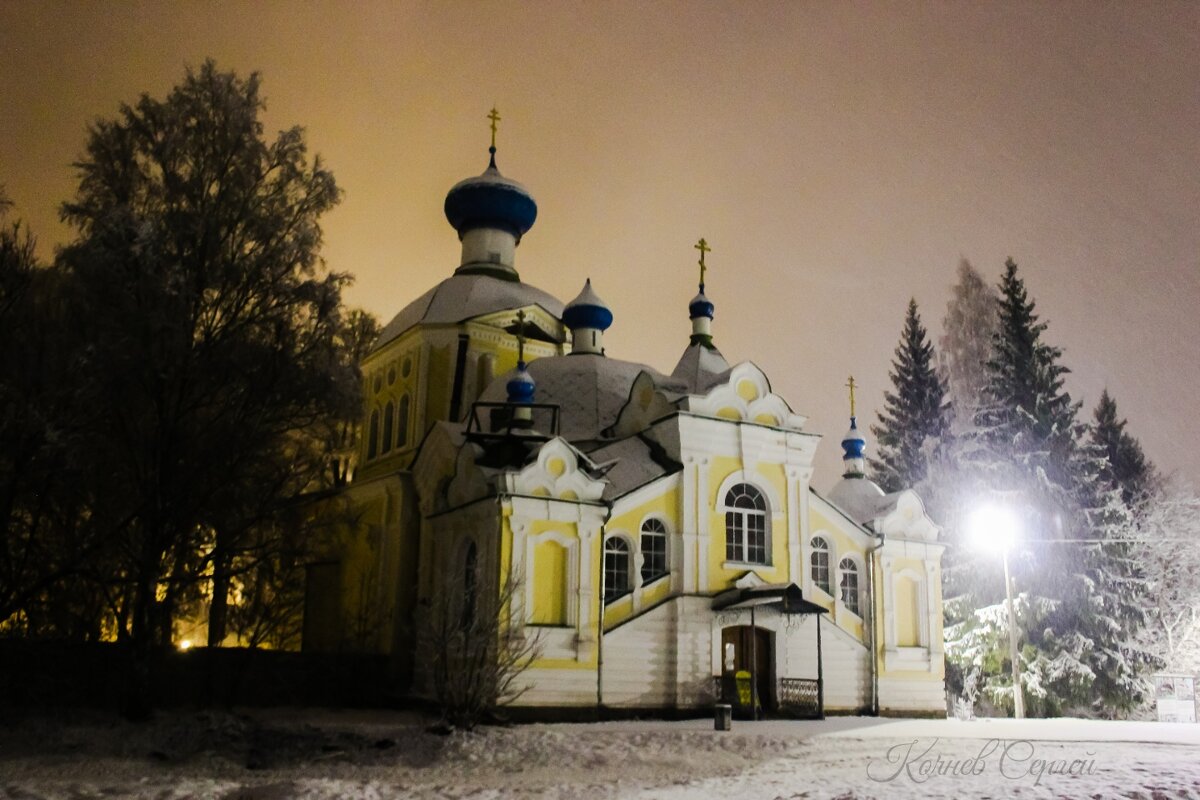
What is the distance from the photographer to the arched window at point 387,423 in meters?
25.5

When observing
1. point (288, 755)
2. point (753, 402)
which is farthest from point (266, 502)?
point (753, 402)

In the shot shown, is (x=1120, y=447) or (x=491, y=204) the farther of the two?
(x=1120, y=447)

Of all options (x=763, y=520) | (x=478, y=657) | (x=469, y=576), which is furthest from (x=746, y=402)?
(x=478, y=657)

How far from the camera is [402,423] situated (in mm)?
24906

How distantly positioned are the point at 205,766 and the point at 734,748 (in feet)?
21.2

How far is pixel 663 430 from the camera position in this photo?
19.6 metres

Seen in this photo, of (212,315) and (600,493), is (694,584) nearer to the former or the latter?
(600,493)

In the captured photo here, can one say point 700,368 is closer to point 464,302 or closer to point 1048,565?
point 464,302

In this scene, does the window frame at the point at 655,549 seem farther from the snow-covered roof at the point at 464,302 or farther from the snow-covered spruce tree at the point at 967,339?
the snow-covered spruce tree at the point at 967,339

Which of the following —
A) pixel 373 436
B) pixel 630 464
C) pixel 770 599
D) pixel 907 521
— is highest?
pixel 373 436

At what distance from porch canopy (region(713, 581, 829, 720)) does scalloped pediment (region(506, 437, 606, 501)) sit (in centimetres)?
313

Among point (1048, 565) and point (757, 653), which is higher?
point (1048, 565)

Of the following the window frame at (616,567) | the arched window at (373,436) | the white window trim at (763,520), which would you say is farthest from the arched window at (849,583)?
the arched window at (373,436)

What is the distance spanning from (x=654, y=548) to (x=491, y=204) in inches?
482
